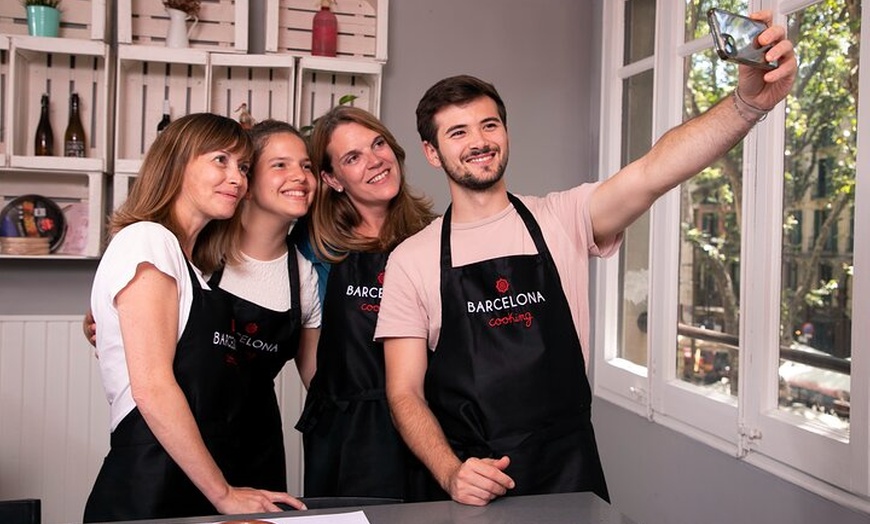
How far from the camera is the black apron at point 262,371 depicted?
6.56 feet

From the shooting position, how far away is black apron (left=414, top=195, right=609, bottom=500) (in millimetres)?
1744

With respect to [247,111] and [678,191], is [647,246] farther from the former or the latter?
[247,111]

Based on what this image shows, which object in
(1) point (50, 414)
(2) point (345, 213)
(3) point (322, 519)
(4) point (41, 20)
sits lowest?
(1) point (50, 414)

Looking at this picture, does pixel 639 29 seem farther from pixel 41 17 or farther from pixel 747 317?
pixel 41 17

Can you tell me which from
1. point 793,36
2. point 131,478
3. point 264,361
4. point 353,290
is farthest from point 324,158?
point 793,36

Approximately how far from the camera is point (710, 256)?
113 inches

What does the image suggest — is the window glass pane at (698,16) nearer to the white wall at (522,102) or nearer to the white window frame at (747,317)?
the white window frame at (747,317)

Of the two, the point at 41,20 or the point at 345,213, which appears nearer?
the point at 345,213

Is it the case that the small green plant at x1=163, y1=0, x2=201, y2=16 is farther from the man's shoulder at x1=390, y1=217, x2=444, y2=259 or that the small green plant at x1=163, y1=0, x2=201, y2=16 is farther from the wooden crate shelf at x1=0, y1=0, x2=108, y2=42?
the man's shoulder at x1=390, y1=217, x2=444, y2=259

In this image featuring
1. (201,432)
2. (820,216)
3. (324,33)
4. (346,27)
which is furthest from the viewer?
(346,27)

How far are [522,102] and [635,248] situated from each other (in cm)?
85

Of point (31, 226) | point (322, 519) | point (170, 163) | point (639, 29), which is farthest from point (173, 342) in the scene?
point (639, 29)

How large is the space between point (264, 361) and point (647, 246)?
1.73m

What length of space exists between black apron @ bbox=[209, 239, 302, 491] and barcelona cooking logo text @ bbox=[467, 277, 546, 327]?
20.6 inches
